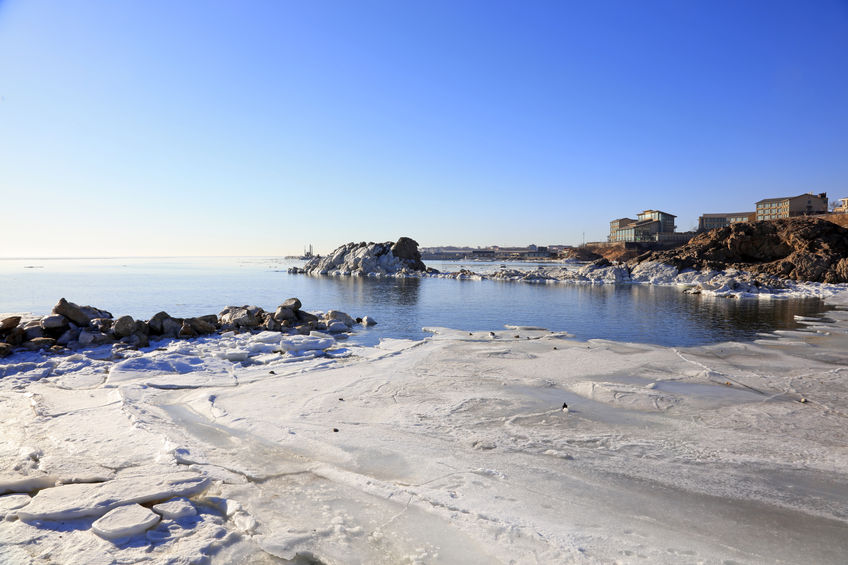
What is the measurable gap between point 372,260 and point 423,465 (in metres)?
76.0

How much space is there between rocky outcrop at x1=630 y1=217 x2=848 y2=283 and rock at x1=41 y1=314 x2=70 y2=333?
57.3 metres

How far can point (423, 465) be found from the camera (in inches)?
228

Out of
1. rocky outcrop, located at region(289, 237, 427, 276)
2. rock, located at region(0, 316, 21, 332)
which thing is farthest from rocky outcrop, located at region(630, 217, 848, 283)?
rock, located at region(0, 316, 21, 332)

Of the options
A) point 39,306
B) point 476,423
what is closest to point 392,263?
point 39,306

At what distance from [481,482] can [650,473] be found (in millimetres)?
2208

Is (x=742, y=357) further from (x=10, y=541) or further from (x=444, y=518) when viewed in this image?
(x=10, y=541)

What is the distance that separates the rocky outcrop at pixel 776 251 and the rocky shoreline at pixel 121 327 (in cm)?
4856

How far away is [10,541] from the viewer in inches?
159

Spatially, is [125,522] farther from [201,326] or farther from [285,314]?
[285,314]

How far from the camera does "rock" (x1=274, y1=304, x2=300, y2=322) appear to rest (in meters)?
19.4

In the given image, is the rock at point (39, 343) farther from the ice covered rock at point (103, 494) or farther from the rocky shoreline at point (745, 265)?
the rocky shoreline at point (745, 265)

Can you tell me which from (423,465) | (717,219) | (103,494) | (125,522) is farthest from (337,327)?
(717,219)

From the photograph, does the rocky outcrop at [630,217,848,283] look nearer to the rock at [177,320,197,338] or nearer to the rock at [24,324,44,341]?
the rock at [177,320,197,338]

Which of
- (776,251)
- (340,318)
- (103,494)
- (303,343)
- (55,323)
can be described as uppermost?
(776,251)
